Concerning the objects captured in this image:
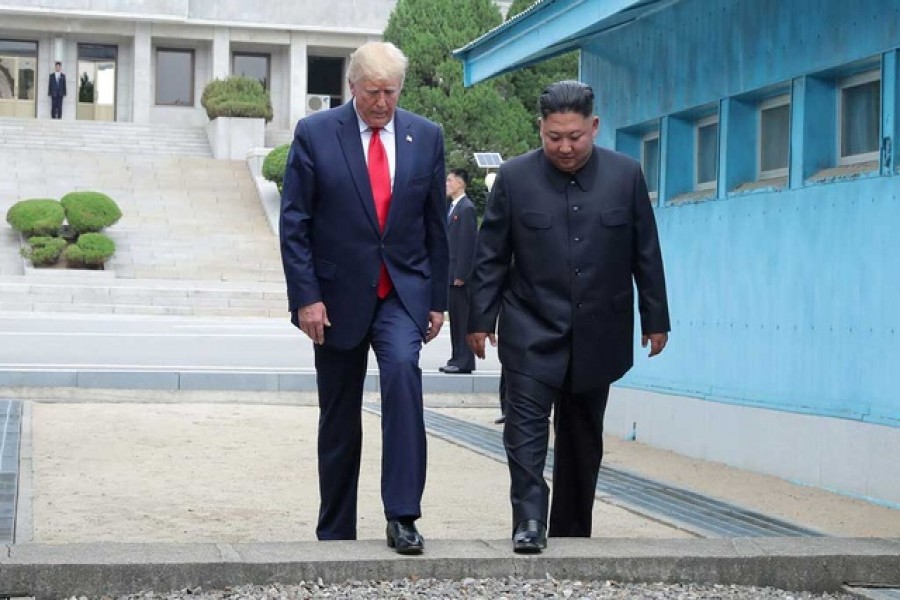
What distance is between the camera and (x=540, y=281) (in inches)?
246

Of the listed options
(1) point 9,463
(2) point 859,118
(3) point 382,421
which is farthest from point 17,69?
(3) point 382,421

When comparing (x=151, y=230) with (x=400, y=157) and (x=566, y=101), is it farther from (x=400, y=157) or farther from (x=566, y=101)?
(x=566, y=101)

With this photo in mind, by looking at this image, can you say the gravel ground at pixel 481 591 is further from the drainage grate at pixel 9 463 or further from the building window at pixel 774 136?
the building window at pixel 774 136

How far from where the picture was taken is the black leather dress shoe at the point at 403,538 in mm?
5875

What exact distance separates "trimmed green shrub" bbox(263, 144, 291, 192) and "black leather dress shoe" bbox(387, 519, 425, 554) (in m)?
32.1

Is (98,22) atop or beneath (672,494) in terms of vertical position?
atop

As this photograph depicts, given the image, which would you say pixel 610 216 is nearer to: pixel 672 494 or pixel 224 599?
pixel 224 599

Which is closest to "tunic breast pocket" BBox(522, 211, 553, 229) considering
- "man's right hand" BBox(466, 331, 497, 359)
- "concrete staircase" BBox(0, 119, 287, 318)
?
"man's right hand" BBox(466, 331, 497, 359)

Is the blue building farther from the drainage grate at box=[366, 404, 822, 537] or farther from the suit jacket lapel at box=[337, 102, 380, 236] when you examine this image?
the suit jacket lapel at box=[337, 102, 380, 236]

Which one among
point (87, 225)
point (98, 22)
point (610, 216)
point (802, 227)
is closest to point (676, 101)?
point (802, 227)

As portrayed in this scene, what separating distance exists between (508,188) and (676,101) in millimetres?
5287

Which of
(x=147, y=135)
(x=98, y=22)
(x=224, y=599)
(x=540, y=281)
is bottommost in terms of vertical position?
(x=224, y=599)

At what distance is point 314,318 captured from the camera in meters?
6.05

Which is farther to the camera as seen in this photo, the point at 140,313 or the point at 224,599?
the point at 140,313
